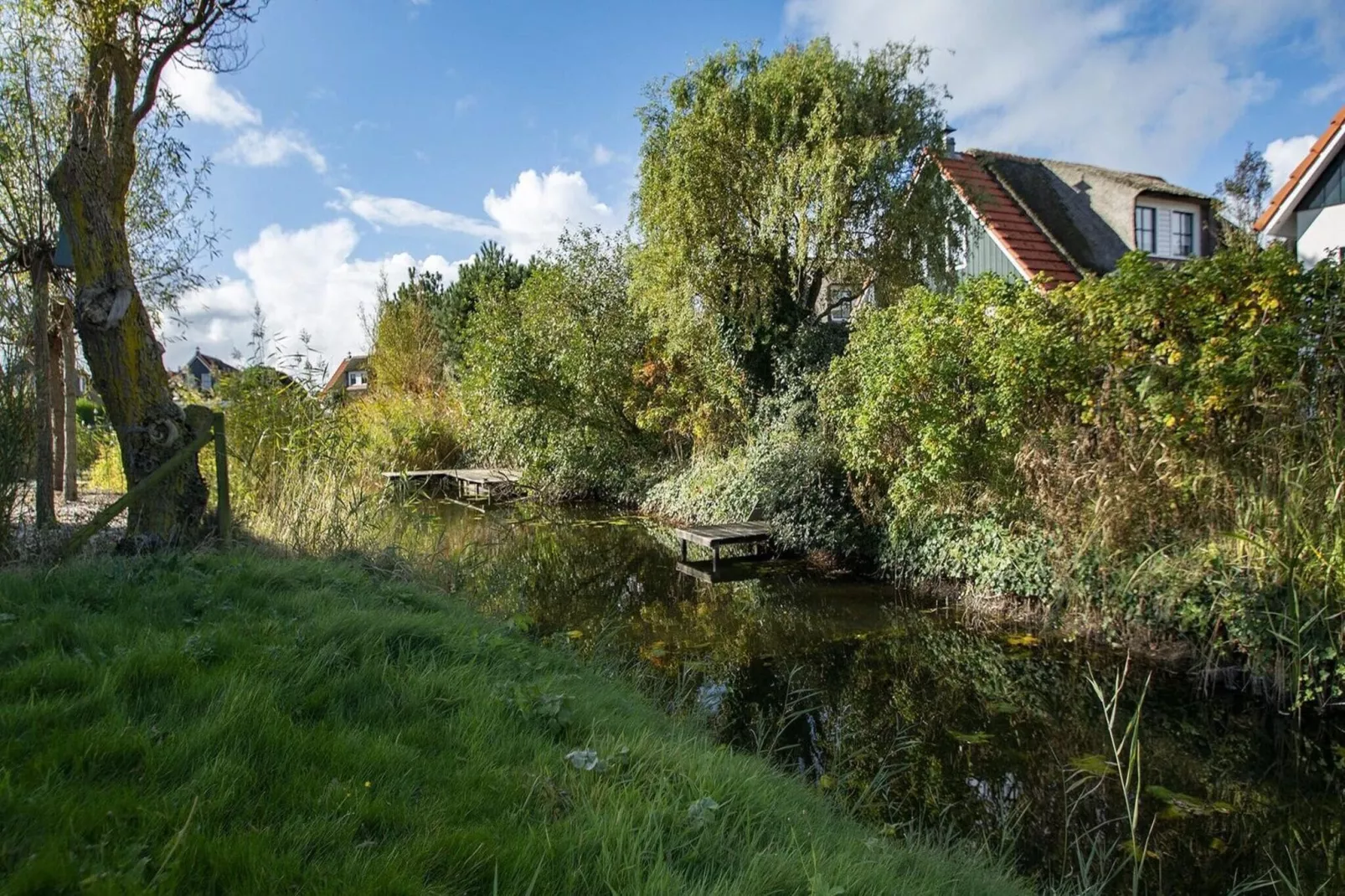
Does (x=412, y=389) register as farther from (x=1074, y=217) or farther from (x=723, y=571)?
(x=1074, y=217)

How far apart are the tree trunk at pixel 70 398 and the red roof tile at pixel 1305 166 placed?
19858 mm

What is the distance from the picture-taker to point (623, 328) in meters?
16.6

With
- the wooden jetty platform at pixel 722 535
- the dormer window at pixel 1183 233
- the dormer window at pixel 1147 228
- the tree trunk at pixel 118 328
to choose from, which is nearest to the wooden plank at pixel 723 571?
the wooden jetty platform at pixel 722 535

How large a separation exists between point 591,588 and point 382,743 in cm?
705

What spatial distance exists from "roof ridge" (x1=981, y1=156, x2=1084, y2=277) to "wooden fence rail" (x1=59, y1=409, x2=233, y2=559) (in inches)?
702

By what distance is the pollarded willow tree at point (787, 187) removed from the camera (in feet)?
39.7

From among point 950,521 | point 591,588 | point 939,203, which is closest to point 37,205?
point 591,588

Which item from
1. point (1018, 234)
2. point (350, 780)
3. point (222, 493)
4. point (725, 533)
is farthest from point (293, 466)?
point (1018, 234)

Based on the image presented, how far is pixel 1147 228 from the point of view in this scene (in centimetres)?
2020

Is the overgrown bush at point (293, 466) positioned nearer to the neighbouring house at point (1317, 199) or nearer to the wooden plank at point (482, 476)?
the wooden plank at point (482, 476)

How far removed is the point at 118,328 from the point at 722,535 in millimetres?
7150

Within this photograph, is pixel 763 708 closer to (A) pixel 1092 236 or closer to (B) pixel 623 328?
(B) pixel 623 328

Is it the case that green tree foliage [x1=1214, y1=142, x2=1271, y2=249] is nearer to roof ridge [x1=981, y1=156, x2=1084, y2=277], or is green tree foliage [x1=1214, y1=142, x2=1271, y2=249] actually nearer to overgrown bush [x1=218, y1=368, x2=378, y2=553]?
roof ridge [x1=981, y1=156, x2=1084, y2=277]

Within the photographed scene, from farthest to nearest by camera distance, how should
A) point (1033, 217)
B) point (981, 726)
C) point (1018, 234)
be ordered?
point (1033, 217) < point (1018, 234) < point (981, 726)
